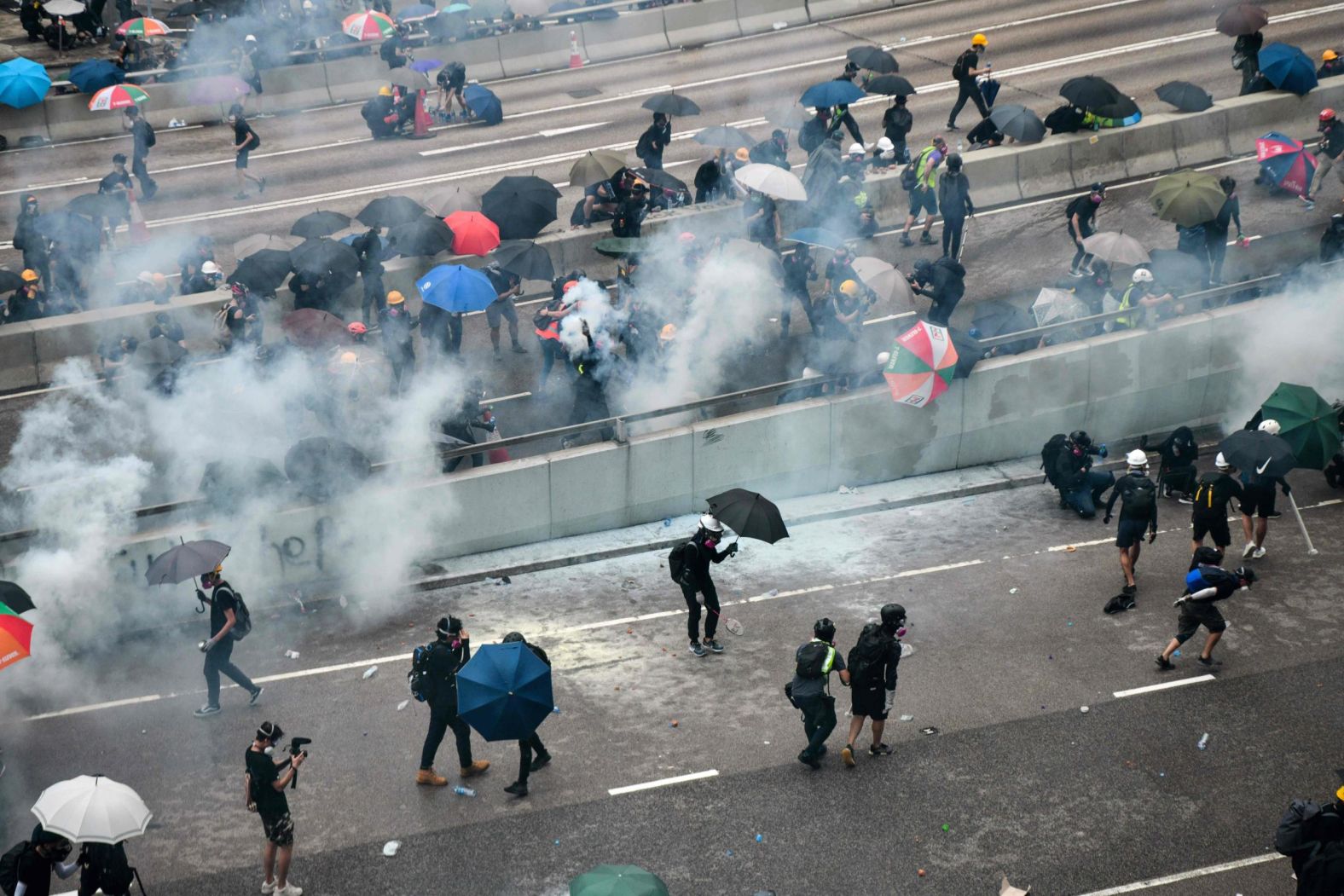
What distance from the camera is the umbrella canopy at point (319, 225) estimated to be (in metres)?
17.7

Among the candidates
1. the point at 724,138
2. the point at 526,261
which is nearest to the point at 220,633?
the point at 526,261

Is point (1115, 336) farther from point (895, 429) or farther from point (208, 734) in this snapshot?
point (208, 734)

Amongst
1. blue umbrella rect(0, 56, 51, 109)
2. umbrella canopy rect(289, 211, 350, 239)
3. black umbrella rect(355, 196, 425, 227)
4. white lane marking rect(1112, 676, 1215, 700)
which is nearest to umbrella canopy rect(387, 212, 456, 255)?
black umbrella rect(355, 196, 425, 227)

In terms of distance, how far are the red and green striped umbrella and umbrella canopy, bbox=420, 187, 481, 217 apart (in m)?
6.03

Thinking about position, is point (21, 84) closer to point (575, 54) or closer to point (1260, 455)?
point (575, 54)

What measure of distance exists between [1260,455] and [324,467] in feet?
27.0

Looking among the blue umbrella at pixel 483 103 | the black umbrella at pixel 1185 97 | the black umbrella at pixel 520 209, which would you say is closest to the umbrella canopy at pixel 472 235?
the black umbrella at pixel 520 209

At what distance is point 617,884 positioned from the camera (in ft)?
24.9

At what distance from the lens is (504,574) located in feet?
45.4

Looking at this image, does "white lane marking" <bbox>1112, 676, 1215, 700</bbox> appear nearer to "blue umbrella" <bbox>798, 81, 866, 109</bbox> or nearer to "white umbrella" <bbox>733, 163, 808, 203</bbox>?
"white umbrella" <bbox>733, 163, 808, 203</bbox>

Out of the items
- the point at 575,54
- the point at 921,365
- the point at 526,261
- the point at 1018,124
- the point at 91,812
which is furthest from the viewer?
the point at 575,54

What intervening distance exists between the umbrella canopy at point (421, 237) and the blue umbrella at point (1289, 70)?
12.0m

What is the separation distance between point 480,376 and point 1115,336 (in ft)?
22.8

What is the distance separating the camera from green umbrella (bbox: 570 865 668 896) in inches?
297
